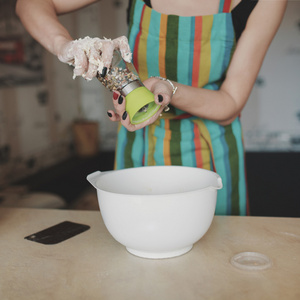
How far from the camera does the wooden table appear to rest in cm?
73

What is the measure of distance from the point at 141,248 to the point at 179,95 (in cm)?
49

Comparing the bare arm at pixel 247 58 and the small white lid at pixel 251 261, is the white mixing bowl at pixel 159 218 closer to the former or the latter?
the small white lid at pixel 251 261

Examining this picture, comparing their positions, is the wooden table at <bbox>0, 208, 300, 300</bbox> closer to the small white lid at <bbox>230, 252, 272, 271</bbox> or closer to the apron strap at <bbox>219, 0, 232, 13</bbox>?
the small white lid at <bbox>230, 252, 272, 271</bbox>

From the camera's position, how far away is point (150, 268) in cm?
82

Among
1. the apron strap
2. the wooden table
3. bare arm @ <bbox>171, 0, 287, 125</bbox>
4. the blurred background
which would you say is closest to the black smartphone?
the wooden table

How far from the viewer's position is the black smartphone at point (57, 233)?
991mm

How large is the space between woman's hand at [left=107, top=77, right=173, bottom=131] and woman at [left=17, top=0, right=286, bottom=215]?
14cm

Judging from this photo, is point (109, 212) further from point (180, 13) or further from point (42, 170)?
point (42, 170)

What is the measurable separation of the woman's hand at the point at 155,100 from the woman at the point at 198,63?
0.46 feet

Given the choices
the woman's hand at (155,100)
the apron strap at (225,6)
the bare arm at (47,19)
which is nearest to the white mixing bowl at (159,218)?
the woman's hand at (155,100)

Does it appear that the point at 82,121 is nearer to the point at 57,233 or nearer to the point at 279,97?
the point at 279,97

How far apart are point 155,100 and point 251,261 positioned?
41 centimetres

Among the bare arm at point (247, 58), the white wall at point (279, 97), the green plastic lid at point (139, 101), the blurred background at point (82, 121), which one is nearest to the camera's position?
the green plastic lid at point (139, 101)

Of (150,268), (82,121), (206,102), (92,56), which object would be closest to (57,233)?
(150,268)
